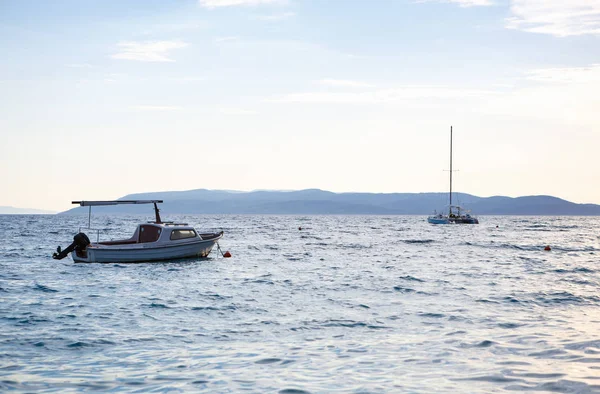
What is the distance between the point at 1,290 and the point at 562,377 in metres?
24.6

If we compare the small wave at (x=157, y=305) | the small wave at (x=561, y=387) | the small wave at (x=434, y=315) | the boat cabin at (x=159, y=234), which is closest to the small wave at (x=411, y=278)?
the small wave at (x=434, y=315)

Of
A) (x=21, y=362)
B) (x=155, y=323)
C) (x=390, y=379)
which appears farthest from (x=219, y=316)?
(x=390, y=379)

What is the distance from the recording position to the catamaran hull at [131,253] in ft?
126

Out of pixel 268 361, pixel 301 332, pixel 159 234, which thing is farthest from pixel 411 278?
pixel 268 361

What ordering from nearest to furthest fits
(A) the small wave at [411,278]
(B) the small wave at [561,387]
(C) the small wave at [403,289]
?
(B) the small wave at [561,387]
(C) the small wave at [403,289]
(A) the small wave at [411,278]

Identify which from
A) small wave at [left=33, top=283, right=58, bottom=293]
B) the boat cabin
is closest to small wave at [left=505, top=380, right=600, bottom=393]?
small wave at [left=33, top=283, right=58, bottom=293]

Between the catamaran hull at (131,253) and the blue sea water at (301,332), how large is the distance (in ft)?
12.2

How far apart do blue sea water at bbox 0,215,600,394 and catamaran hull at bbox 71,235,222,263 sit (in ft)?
12.2

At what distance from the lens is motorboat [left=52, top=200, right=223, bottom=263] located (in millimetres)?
38656

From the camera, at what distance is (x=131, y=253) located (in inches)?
1539

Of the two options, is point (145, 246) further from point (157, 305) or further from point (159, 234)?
point (157, 305)

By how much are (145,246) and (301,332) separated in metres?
24.4

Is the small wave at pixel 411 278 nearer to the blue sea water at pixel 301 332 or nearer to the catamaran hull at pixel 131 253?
the blue sea water at pixel 301 332

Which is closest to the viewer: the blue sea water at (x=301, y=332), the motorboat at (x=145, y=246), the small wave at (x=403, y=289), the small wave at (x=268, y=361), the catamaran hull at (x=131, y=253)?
the blue sea water at (x=301, y=332)
